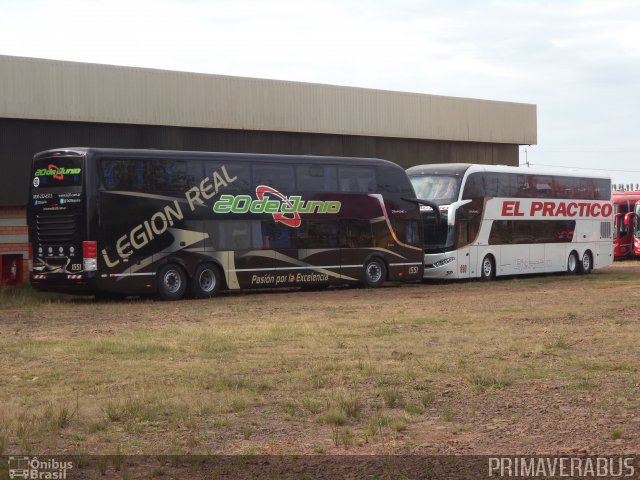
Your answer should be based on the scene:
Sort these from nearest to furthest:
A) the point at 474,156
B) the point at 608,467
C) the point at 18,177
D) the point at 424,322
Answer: the point at 608,467 < the point at 424,322 < the point at 18,177 < the point at 474,156

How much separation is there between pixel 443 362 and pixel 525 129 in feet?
124

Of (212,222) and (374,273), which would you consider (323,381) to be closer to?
(212,222)

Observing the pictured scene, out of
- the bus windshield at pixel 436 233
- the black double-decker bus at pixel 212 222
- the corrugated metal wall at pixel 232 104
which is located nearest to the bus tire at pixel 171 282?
the black double-decker bus at pixel 212 222

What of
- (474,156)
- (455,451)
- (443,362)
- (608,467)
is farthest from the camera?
(474,156)

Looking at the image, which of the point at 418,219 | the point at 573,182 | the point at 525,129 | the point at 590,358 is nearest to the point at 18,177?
the point at 418,219

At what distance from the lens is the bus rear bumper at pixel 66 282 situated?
25594mm

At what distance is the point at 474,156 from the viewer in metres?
48.6

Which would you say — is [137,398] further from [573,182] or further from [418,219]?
[573,182]

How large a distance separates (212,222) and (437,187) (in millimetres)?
10018

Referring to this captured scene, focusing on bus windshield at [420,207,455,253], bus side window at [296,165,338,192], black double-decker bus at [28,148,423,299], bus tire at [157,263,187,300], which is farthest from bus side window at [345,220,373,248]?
bus tire at [157,263,187,300]

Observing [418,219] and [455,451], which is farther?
[418,219]

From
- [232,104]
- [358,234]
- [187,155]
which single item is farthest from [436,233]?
[187,155]

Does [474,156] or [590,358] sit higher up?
[474,156]

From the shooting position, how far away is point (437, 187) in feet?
117
